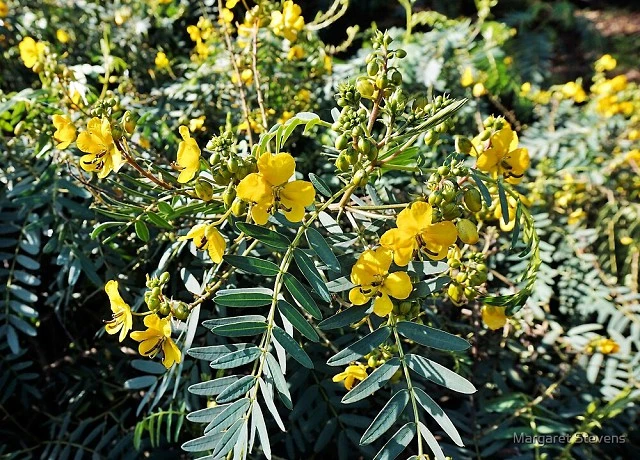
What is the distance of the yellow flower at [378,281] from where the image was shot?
2.75ft

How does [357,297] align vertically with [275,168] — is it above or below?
below

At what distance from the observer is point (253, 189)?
82cm

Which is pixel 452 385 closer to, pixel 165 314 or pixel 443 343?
pixel 443 343

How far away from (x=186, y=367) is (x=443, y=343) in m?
0.69

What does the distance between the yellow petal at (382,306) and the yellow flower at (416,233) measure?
57 millimetres

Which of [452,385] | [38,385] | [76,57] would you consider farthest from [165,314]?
[76,57]

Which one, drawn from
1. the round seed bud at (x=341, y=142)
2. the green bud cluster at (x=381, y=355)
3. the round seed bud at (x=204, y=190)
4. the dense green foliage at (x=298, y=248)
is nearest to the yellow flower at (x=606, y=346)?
the dense green foliage at (x=298, y=248)

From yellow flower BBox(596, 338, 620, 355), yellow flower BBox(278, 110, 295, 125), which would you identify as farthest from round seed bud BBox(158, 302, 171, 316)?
yellow flower BBox(596, 338, 620, 355)

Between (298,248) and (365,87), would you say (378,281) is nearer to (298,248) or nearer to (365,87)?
(298,248)

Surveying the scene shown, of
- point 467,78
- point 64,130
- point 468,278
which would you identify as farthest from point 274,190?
point 467,78

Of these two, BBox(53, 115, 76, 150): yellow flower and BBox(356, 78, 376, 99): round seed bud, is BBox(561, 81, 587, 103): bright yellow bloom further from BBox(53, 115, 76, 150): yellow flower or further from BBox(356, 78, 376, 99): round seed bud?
BBox(53, 115, 76, 150): yellow flower

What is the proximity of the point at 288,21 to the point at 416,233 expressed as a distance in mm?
747

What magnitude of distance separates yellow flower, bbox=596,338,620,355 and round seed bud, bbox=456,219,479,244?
0.99 meters

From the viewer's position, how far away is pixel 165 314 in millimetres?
889
